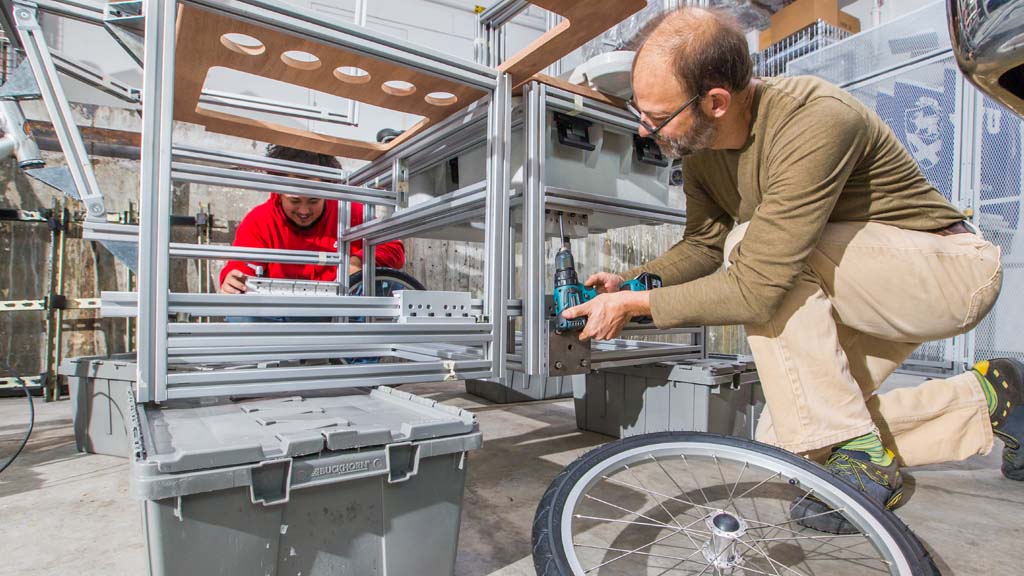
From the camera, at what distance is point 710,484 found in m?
1.26

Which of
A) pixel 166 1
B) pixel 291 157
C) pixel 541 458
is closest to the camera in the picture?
pixel 166 1

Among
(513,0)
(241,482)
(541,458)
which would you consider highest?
(513,0)

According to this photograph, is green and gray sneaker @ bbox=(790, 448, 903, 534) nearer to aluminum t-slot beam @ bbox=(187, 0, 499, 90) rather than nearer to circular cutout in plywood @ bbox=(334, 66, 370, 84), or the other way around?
aluminum t-slot beam @ bbox=(187, 0, 499, 90)

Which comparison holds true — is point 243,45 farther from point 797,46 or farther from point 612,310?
point 797,46

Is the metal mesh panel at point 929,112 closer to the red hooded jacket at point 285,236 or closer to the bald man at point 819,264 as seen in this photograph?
the bald man at point 819,264

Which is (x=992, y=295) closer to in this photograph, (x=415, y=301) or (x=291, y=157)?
(x=415, y=301)

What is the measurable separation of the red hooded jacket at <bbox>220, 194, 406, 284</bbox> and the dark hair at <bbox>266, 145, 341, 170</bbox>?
0.19 metres

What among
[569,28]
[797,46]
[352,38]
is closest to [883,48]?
[797,46]

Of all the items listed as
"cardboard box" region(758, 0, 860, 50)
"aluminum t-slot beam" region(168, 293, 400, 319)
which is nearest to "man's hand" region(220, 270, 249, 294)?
"aluminum t-slot beam" region(168, 293, 400, 319)

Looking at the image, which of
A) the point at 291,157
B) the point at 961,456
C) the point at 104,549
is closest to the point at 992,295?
the point at 961,456

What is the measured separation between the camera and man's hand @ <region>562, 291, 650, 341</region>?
3.64 feet

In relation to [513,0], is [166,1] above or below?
below

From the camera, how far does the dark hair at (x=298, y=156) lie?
235 cm

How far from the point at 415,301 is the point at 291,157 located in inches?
64.3
